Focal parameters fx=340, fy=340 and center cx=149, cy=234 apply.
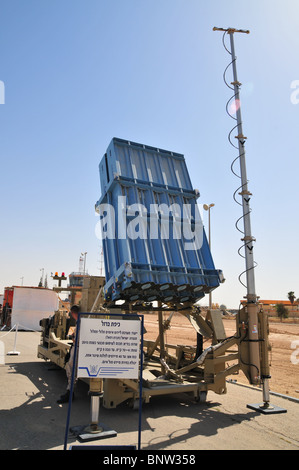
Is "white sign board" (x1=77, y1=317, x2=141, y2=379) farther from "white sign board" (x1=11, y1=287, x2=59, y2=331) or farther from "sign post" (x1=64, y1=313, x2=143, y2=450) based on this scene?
"white sign board" (x1=11, y1=287, x2=59, y2=331)

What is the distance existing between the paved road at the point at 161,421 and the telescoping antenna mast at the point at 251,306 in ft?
1.99

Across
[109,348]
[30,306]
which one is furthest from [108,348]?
[30,306]

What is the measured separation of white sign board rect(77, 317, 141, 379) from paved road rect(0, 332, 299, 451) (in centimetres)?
105

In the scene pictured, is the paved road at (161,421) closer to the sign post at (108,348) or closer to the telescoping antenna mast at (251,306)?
the telescoping antenna mast at (251,306)

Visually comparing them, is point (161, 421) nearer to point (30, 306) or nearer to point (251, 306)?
point (251, 306)

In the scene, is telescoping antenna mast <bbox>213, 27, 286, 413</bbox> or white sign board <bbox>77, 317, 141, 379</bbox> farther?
telescoping antenna mast <bbox>213, 27, 286, 413</bbox>

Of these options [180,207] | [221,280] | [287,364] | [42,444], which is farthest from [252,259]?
[287,364]

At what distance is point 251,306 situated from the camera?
7.33 meters

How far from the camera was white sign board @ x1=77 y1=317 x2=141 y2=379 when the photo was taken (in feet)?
16.0

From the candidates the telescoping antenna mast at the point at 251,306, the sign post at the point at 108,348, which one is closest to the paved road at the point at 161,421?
the telescoping antenna mast at the point at 251,306

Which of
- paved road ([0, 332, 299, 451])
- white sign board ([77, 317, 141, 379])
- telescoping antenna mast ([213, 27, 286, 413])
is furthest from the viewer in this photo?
telescoping antenna mast ([213, 27, 286, 413])

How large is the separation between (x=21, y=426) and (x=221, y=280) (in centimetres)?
474

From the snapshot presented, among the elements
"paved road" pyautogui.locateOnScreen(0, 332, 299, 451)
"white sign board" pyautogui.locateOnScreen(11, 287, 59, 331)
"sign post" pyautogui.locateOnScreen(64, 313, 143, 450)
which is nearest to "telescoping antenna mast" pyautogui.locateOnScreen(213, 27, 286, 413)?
"paved road" pyautogui.locateOnScreen(0, 332, 299, 451)

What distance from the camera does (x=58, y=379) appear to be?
969 cm
